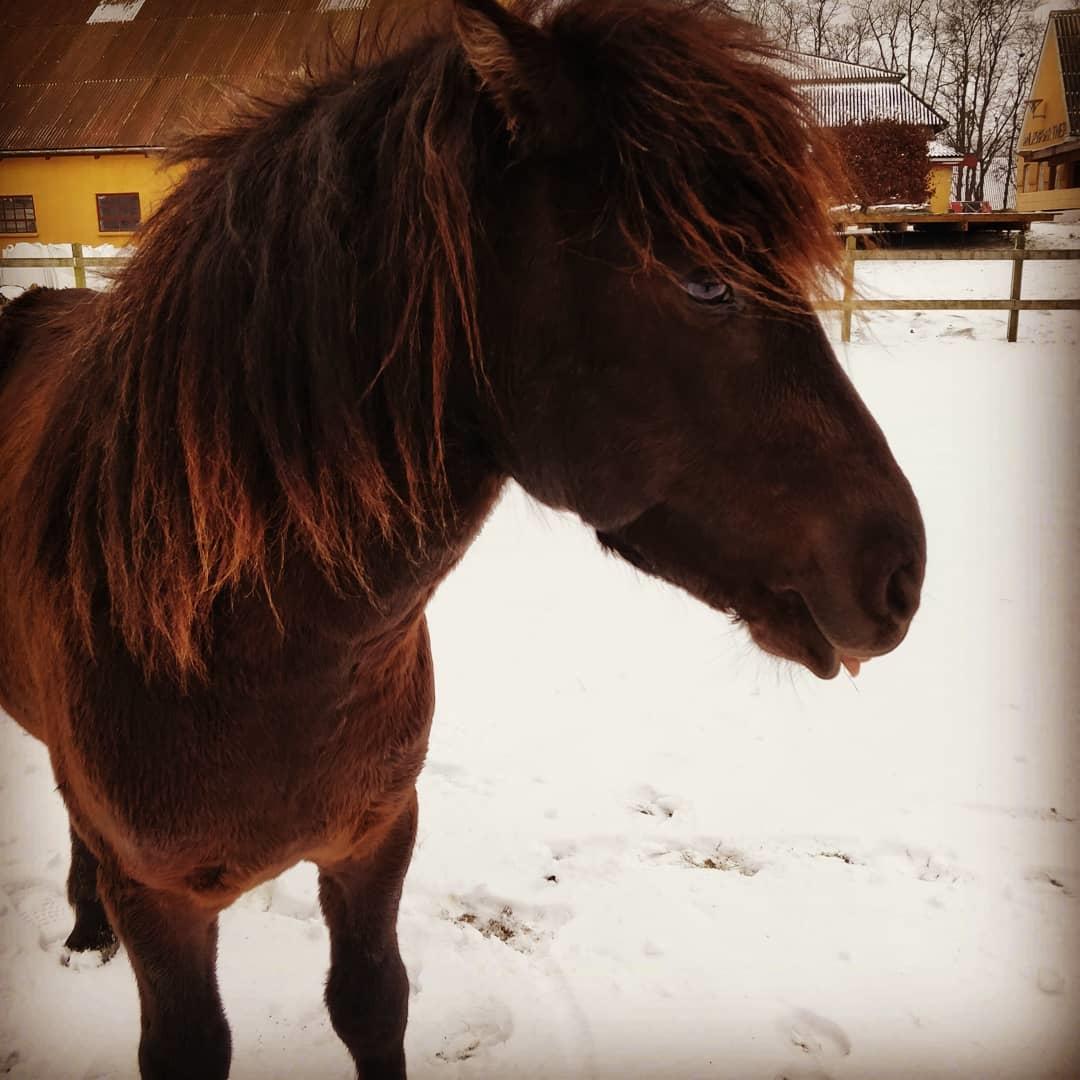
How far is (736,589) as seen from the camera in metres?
1.21

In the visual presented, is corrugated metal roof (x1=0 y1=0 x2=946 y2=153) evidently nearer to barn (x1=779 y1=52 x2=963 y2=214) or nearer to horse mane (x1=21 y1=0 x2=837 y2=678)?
barn (x1=779 y1=52 x2=963 y2=214)

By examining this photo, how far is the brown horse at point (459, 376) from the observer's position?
1128mm

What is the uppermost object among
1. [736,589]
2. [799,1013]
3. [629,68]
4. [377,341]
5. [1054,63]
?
[1054,63]

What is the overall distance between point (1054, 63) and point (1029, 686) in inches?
114

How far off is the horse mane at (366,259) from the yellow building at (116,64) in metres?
0.70

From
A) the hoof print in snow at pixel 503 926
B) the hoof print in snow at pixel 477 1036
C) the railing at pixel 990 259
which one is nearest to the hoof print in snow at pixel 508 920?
the hoof print in snow at pixel 503 926

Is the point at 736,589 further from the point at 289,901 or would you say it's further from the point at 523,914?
the point at 289,901

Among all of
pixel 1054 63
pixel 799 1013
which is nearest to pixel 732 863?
pixel 799 1013

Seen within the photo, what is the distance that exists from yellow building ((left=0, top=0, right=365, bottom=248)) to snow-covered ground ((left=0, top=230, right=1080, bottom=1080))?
57.8 inches

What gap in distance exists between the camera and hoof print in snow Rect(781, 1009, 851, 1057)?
2.27 metres

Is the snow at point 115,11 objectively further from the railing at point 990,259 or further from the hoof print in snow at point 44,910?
the railing at point 990,259

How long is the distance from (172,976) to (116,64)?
2.32 meters

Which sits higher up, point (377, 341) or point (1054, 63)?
point (1054, 63)

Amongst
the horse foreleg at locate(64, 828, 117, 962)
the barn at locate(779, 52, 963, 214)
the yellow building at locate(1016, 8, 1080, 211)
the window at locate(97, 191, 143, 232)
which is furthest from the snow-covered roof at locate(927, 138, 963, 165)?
the horse foreleg at locate(64, 828, 117, 962)
